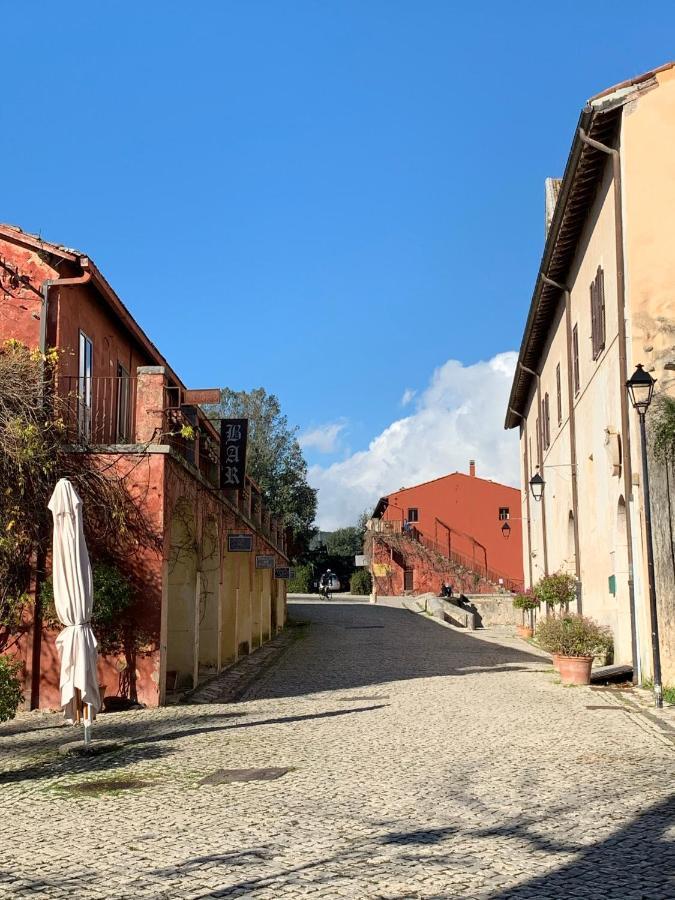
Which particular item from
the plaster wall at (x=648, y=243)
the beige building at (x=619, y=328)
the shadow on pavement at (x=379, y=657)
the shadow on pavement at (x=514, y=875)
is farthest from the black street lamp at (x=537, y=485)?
the shadow on pavement at (x=514, y=875)

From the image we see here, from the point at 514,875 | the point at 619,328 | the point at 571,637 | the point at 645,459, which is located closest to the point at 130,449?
the point at 645,459

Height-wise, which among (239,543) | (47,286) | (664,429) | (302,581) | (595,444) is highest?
(47,286)

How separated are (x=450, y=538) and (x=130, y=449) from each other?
169ft

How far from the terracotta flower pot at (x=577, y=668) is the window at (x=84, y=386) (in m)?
8.30

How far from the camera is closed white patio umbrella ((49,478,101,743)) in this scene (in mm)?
10109

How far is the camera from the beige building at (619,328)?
574 inches

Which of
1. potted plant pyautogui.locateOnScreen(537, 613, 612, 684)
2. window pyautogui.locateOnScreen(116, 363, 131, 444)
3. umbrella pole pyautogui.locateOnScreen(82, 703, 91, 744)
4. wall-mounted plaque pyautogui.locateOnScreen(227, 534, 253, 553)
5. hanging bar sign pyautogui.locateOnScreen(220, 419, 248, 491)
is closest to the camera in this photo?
umbrella pole pyautogui.locateOnScreen(82, 703, 91, 744)

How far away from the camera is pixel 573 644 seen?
15789 millimetres

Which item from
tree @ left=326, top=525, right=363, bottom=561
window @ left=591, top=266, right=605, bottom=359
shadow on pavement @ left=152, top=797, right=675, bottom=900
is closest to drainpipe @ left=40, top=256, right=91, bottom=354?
window @ left=591, top=266, right=605, bottom=359

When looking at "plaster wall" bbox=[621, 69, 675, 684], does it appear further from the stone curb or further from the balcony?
the balcony

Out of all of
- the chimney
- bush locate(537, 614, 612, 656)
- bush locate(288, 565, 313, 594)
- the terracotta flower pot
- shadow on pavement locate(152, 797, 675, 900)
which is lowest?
shadow on pavement locate(152, 797, 675, 900)

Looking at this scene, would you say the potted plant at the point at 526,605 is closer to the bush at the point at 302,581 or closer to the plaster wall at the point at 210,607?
the plaster wall at the point at 210,607

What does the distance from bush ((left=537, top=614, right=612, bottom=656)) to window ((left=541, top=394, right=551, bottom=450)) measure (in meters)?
11.1

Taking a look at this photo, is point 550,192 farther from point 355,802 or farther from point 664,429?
point 355,802
